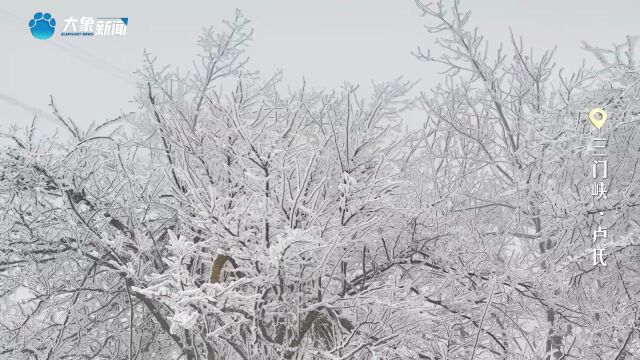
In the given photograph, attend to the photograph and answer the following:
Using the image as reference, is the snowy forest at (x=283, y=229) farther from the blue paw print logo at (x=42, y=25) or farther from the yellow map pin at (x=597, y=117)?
the blue paw print logo at (x=42, y=25)

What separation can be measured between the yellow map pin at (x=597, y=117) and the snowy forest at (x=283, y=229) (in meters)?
0.04

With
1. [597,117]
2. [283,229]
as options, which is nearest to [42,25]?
[283,229]

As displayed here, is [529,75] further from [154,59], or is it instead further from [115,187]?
[115,187]

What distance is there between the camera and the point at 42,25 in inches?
395

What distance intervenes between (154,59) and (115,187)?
137 centimetres

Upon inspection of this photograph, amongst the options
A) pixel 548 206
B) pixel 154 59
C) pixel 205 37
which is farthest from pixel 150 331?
pixel 548 206

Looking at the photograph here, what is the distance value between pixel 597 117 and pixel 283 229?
2313 mm

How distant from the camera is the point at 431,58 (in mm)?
5988

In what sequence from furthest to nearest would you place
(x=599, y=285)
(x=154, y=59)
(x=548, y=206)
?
(x=599, y=285) < (x=154, y=59) < (x=548, y=206)

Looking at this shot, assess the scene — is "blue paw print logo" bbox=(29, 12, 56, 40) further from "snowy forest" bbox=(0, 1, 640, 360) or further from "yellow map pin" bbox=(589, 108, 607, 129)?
"yellow map pin" bbox=(589, 108, 607, 129)

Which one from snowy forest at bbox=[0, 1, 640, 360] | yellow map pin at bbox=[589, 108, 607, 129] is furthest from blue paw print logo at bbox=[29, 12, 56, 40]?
yellow map pin at bbox=[589, 108, 607, 129]

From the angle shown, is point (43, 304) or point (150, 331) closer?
point (43, 304)

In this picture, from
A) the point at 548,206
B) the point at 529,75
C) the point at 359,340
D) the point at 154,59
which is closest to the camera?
the point at 359,340

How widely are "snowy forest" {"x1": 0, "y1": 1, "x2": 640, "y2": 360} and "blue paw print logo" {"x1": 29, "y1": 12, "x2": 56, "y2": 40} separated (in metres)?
5.09
